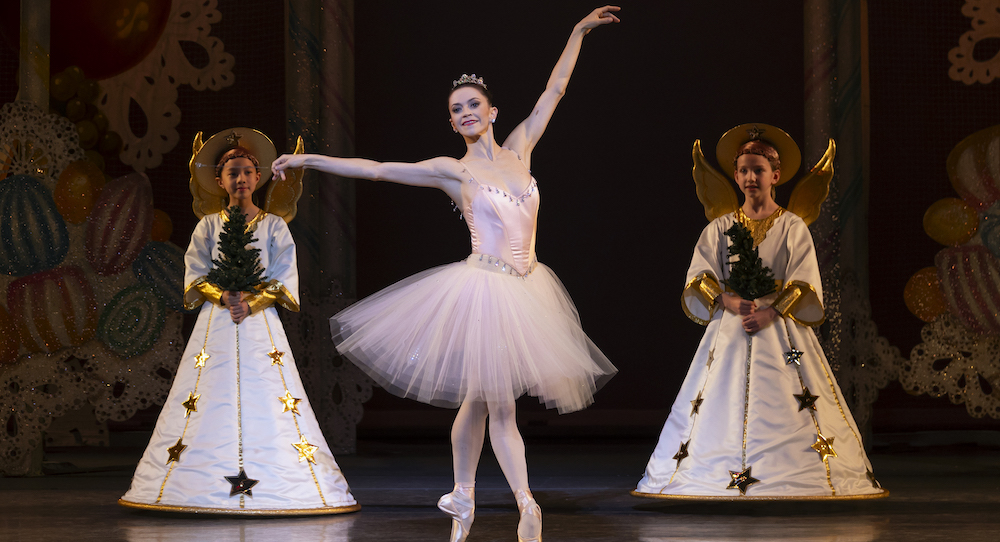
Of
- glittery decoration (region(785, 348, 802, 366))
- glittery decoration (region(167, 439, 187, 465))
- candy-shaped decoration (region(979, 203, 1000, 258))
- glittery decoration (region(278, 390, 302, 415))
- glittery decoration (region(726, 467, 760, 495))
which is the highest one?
candy-shaped decoration (region(979, 203, 1000, 258))

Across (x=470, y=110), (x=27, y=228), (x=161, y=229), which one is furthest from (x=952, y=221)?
(x=27, y=228)

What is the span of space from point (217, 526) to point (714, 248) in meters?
2.39

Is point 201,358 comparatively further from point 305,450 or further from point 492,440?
point 492,440

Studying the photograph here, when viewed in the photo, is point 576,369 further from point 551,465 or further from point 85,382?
point 85,382

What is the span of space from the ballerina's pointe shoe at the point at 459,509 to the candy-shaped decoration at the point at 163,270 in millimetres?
3206

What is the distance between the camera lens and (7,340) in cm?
554

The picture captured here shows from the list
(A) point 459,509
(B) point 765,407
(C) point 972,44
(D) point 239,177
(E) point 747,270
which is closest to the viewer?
(A) point 459,509

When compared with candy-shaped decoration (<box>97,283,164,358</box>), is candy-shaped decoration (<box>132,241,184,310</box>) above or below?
above

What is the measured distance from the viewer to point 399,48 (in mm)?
8102

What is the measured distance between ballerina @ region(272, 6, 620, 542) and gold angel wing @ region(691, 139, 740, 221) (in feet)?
4.13

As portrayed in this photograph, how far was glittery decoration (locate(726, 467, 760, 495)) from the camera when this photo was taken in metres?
4.06

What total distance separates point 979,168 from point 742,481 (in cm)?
316

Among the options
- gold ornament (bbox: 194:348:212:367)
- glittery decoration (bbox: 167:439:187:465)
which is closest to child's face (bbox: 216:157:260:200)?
gold ornament (bbox: 194:348:212:367)

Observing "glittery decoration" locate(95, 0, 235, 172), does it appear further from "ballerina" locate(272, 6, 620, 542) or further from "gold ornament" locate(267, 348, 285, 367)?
"ballerina" locate(272, 6, 620, 542)
